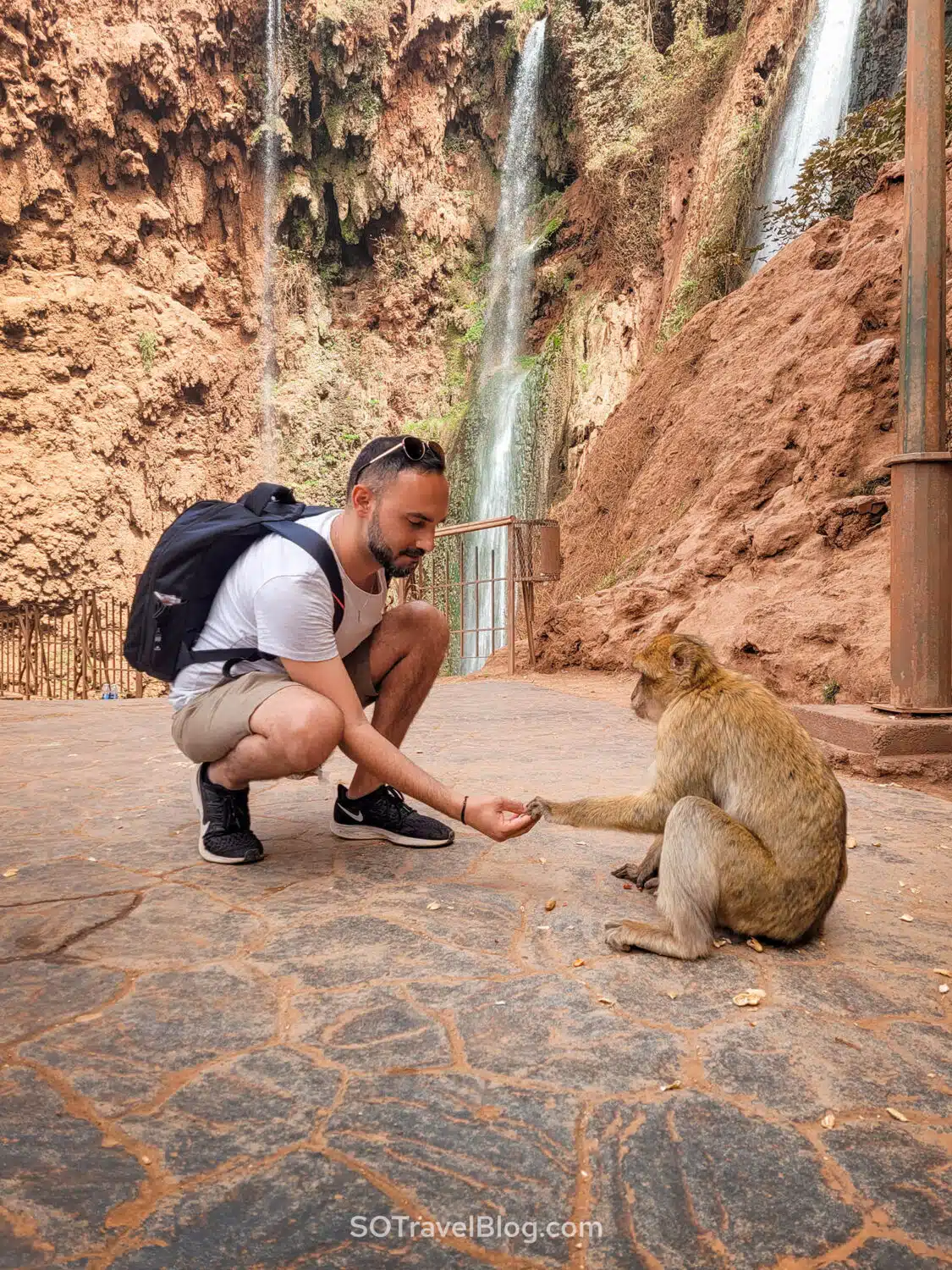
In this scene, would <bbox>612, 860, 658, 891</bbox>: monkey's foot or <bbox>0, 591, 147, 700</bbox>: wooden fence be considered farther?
<bbox>0, 591, 147, 700</bbox>: wooden fence

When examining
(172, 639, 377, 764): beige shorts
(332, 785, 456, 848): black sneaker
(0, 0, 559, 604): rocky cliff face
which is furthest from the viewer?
(0, 0, 559, 604): rocky cliff face

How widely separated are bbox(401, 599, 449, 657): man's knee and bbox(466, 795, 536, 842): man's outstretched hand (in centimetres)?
94

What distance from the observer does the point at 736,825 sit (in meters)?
2.09

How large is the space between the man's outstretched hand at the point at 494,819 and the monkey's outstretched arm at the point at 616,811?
0.05 meters

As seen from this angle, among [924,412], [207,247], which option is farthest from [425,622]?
[207,247]

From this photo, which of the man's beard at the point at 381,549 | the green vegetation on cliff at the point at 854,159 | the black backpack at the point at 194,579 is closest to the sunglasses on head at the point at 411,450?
the man's beard at the point at 381,549

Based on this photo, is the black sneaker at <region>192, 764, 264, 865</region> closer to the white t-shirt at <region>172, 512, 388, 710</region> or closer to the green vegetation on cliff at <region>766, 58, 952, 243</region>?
the white t-shirt at <region>172, 512, 388, 710</region>

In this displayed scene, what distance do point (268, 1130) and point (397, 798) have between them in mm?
1789

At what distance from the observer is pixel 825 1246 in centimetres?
120

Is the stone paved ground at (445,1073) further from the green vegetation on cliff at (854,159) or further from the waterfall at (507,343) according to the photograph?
the waterfall at (507,343)

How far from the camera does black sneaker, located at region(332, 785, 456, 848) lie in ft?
10.2

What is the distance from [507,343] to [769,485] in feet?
55.0

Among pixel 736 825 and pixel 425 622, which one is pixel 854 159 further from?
pixel 736 825

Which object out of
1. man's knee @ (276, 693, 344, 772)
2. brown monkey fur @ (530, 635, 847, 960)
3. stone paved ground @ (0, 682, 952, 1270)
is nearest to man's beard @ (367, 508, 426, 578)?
man's knee @ (276, 693, 344, 772)
